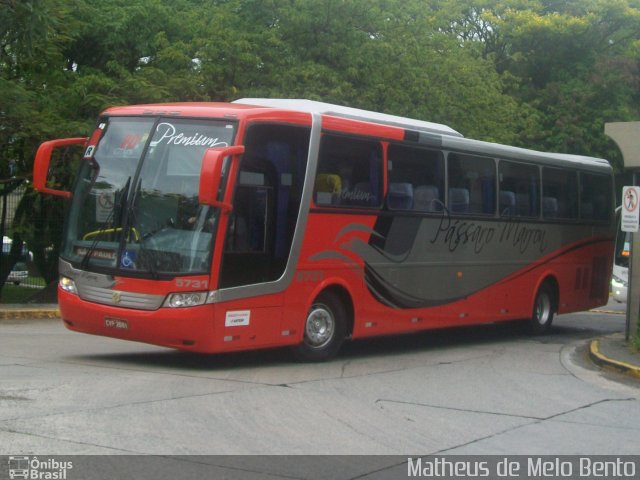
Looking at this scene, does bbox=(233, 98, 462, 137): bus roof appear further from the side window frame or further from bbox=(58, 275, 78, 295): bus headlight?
bbox=(58, 275, 78, 295): bus headlight

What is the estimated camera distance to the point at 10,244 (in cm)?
2739

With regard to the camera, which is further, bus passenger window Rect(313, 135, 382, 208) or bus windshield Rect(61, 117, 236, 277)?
bus passenger window Rect(313, 135, 382, 208)

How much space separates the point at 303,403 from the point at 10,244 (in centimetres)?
1906

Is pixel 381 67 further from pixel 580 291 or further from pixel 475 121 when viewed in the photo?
pixel 580 291

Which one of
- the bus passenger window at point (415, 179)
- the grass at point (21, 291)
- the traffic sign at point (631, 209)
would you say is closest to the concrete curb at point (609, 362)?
the traffic sign at point (631, 209)

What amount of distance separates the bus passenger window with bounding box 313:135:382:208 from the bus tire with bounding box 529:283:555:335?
6.17 metres

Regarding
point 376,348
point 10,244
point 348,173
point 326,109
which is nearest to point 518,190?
point 376,348

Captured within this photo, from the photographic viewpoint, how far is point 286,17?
25.6 metres

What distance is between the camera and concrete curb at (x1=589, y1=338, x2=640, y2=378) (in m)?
13.7

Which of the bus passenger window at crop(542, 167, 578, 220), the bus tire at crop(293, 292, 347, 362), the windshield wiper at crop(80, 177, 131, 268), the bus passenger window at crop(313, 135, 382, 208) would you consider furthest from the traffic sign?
the windshield wiper at crop(80, 177, 131, 268)

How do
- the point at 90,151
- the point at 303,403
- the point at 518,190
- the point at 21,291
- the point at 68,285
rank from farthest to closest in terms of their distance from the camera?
1. the point at 21,291
2. the point at 518,190
3. the point at 90,151
4. the point at 68,285
5. the point at 303,403

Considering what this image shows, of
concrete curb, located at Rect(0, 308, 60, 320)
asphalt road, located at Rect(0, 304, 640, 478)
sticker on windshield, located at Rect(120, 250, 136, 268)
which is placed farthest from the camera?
concrete curb, located at Rect(0, 308, 60, 320)

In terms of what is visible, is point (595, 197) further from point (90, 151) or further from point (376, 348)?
point (90, 151)

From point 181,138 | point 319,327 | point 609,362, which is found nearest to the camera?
point 181,138
